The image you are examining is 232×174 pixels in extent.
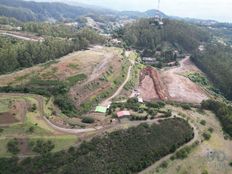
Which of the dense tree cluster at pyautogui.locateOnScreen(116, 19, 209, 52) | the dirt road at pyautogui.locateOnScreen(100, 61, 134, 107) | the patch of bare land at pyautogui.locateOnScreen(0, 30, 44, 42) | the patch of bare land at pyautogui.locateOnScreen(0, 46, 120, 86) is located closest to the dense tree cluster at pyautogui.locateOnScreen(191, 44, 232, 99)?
the dense tree cluster at pyautogui.locateOnScreen(116, 19, 209, 52)

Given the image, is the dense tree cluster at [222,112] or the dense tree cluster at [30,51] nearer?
the dense tree cluster at [222,112]

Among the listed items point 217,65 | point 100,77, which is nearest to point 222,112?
point 100,77

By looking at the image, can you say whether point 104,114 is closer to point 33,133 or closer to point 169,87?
point 33,133

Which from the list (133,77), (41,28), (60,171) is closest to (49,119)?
(60,171)

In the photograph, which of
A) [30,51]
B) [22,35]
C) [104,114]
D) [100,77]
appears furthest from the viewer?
[22,35]

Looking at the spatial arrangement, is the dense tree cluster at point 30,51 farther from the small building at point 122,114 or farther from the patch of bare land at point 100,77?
the small building at point 122,114

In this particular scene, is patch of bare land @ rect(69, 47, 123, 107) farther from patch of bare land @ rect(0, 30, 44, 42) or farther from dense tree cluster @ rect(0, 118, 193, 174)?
patch of bare land @ rect(0, 30, 44, 42)

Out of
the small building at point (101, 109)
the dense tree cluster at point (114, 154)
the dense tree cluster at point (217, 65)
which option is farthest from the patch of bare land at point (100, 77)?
the dense tree cluster at point (217, 65)
